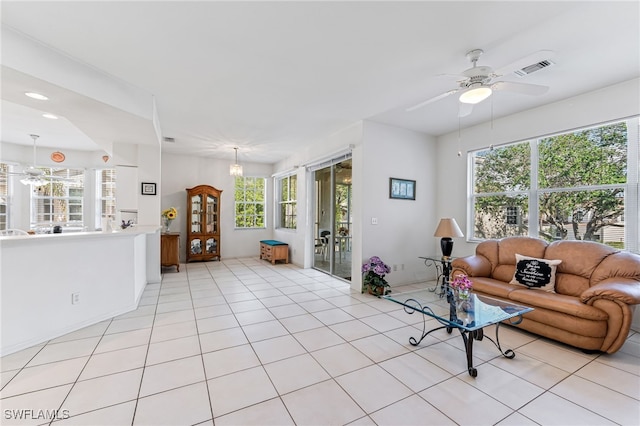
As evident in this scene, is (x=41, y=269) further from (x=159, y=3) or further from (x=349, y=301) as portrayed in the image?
(x=349, y=301)

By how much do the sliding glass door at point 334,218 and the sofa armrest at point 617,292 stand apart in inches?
129

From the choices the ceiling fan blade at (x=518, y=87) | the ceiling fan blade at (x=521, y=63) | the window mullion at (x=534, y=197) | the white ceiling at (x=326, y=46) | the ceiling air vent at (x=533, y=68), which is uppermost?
the white ceiling at (x=326, y=46)

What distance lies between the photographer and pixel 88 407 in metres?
1.71

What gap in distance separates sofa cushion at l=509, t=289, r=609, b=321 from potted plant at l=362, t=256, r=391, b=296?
1.58 m

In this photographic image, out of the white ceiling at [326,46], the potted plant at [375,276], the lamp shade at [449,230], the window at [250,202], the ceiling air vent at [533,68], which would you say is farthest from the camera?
the window at [250,202]

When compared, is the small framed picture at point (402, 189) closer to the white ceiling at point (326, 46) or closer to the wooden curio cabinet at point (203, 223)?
the white ceiling at point (326, 46)

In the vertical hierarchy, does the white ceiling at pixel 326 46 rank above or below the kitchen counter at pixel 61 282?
above

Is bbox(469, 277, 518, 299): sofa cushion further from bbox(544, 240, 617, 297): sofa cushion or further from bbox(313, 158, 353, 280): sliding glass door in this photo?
bbox(313, 158, 353, 280): sliding glass door

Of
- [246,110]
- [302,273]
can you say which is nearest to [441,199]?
[302,273]

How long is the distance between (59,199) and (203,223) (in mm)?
3539

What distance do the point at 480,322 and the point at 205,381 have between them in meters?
2.16

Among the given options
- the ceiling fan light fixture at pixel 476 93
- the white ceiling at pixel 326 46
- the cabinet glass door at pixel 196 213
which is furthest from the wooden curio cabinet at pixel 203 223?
the ceiling fan light fixture at pixel 476 93

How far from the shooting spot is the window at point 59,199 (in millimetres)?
6281

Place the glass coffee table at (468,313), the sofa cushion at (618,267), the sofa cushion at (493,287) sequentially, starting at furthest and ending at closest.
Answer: the sofa cushion at (493,287), the sofa cushion at (618,267), the glass coffee table at (468,313)
